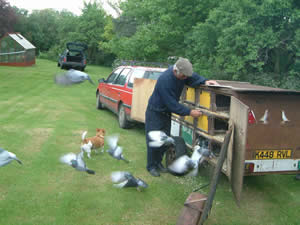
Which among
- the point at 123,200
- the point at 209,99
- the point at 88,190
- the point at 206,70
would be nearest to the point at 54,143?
the point at 88,190

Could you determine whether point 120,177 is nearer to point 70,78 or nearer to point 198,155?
point 198,155

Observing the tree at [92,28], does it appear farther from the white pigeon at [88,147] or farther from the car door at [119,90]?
the white pigeon at [88,147]

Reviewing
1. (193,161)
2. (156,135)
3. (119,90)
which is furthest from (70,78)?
(119,90)

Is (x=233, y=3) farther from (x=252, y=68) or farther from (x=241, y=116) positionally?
(x=241, y=116)

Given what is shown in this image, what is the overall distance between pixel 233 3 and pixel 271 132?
8.01 m

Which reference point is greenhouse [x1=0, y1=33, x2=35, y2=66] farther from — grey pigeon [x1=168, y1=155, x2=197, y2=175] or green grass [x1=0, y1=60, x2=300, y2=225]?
grey pigeon [x1=168, y1=155, x2=197, y2=175]

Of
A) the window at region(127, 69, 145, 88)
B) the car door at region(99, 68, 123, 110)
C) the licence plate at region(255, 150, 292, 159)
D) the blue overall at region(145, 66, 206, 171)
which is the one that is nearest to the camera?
the licence plate at region(255, 150, 292, 159)

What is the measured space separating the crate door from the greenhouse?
25950mm

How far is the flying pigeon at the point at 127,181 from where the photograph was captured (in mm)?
4695

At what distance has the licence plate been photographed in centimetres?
470

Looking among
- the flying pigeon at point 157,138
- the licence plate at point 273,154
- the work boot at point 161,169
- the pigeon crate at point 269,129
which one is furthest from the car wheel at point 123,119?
the licence plate at point 273,154

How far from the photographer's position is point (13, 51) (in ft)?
90.0

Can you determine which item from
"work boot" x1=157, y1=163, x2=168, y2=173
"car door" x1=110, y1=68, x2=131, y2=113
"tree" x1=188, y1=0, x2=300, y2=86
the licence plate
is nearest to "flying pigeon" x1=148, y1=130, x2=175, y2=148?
"work boot" x1=157, y1=163, x2=168, y2=173

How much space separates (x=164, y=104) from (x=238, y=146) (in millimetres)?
1773
